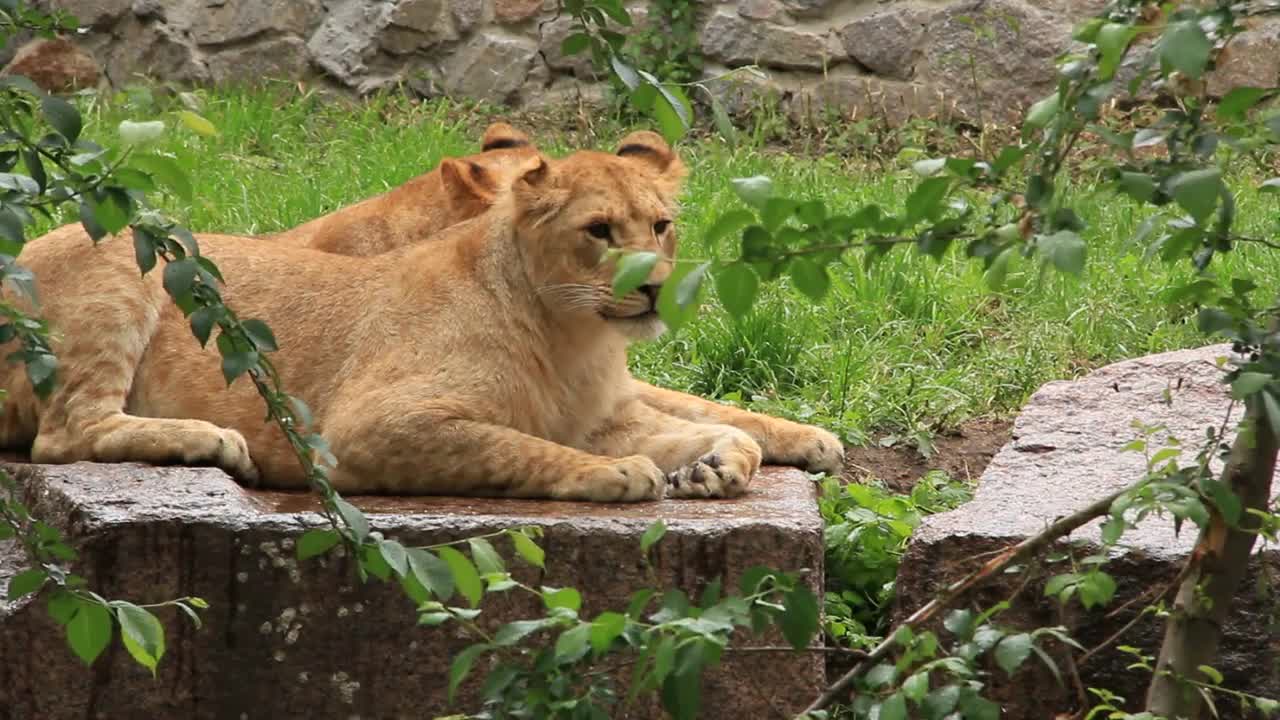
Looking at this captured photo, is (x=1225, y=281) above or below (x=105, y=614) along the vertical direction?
below

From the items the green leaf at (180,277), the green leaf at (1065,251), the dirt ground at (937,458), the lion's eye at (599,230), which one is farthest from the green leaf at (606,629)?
the dirt ground at (937,458)

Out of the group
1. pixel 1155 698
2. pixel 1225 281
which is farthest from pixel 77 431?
pixel 1225 281

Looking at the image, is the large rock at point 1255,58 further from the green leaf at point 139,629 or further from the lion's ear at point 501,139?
the green leaf at point 139,629

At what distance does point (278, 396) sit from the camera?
2824mm

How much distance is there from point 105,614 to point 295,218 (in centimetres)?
488

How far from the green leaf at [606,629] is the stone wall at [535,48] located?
751 centimetres

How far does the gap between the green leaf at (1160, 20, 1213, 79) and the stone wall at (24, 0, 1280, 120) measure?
25.8ft

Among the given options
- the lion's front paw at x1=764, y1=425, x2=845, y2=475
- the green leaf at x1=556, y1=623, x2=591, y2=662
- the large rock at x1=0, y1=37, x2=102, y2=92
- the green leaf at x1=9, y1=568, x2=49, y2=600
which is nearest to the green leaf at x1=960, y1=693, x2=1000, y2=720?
the green leaf at x1=556, y1=623, x2=591, y2=662

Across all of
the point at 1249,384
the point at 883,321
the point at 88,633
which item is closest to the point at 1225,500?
the point at 1249,384

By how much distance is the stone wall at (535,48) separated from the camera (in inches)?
374

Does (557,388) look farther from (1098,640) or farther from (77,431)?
(1098,640)

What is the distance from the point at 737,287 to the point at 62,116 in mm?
945

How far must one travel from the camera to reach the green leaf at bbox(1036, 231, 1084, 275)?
1.79 metres

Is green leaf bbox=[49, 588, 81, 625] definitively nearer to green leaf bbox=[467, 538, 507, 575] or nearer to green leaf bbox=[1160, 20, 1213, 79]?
green leaf bbox=[467, 538, 507, 575]
